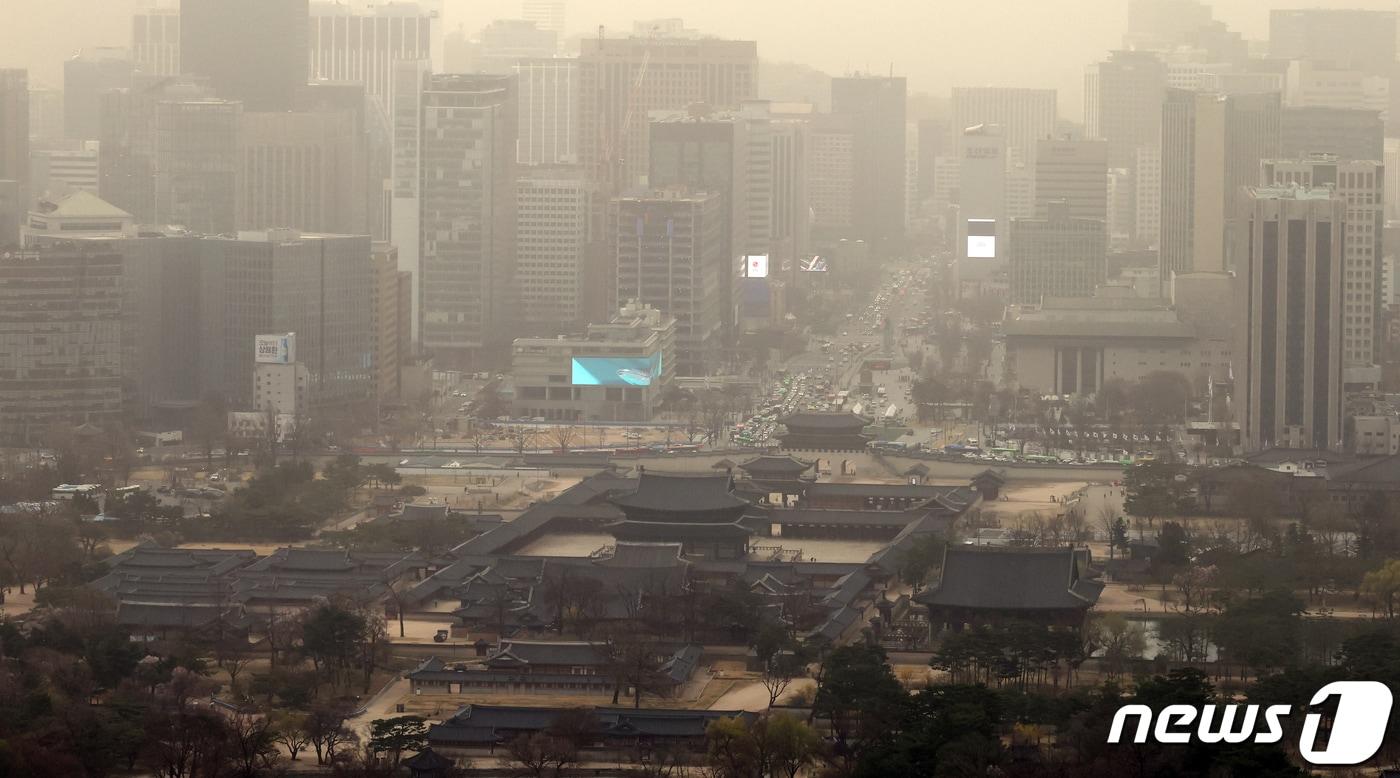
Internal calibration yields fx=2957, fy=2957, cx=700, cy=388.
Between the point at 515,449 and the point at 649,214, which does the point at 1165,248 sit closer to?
the point at 649,214

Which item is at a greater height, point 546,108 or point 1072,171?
point 546,108

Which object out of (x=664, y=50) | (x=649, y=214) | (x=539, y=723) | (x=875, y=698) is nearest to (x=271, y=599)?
(x=539, y=723)

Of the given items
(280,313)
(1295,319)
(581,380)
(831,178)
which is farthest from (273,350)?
(831,178)

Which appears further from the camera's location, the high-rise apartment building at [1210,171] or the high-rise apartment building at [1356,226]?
the high-rise apartment building at [1210,171]

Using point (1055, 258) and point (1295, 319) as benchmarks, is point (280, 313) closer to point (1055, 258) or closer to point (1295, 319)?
point (1295, 319)

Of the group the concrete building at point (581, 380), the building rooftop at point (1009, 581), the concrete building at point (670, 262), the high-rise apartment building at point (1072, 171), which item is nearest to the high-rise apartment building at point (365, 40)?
the high-rise apartment building at point (1072, 171)

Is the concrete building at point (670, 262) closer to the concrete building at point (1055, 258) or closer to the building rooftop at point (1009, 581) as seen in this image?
the concrete building at point (1055, 258)

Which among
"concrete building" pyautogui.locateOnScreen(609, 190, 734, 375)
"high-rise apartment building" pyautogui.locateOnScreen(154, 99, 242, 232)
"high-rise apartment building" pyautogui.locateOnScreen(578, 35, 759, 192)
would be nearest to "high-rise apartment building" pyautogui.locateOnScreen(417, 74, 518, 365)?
"concrete building" pyautogui.locateOnScreen(609, 190, 734, 375)
